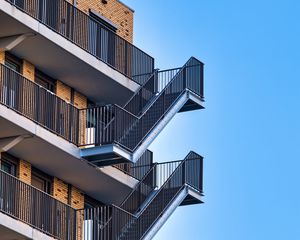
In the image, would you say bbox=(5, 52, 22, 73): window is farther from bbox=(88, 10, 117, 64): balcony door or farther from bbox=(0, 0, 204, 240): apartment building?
bbox=(88, 10, 117, 64): balcony door

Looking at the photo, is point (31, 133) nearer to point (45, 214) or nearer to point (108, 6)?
point (45, 214)

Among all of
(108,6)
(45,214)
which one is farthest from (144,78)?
(45,214)

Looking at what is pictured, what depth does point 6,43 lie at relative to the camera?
66875 millimetres

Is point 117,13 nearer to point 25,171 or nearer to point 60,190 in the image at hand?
point 60,190

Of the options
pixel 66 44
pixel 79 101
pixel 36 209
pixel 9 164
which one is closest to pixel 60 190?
pixel 9 164

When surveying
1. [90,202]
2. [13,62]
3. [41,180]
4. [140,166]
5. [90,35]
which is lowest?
[41,180]

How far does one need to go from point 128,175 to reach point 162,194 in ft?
4.05

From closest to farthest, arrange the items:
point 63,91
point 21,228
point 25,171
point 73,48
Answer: point 21,228 → point 25,171 → point 73,48 → point 63,91

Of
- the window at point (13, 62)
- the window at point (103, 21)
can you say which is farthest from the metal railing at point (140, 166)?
the window at point (13, 62)

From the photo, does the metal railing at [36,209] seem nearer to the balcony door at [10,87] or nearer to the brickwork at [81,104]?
the balcony door at [10,87]

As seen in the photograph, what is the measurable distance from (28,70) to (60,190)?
374 cm

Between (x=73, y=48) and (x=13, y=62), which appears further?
(x=73, y=48)

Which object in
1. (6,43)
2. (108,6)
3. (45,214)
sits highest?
(108,6)

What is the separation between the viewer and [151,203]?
2785 inches
